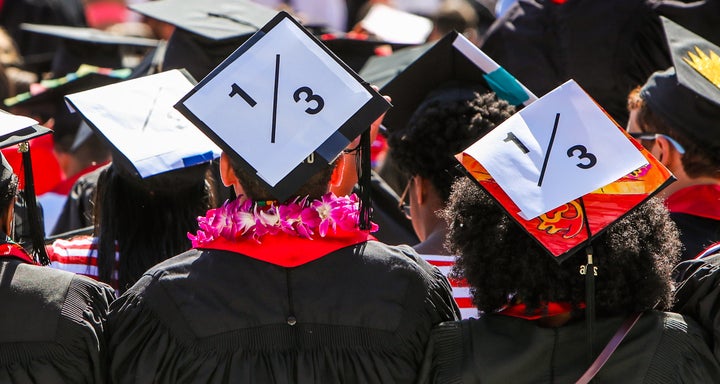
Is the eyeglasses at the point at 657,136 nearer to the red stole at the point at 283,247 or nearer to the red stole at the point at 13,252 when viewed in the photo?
the red stole at the point at 283,247

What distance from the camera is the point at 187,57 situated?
4590 millimetres

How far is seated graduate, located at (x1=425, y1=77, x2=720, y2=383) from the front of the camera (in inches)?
92.0

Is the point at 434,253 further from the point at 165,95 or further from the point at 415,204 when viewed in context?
the point at 165,95

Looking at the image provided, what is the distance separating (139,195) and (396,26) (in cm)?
368

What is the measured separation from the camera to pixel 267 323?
7.85 feet

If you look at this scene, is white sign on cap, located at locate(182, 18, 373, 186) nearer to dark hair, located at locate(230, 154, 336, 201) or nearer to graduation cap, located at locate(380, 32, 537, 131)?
dark hair, located at locate(230, 154, 336, 201)

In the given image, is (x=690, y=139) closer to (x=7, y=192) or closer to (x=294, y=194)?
(x=294, y=194)

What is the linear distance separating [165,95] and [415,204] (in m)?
0.89

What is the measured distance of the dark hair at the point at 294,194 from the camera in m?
2.53

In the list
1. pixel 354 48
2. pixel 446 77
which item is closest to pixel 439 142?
pixel 446 77

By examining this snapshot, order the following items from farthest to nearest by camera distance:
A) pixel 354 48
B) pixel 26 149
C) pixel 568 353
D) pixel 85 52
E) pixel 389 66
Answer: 1. pixel 85 52
2. pixel 354 48
3. pixel 389 66
4. pixel 26 149
5. pixel 568 353

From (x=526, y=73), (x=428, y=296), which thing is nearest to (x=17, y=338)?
(x=428, y=296)

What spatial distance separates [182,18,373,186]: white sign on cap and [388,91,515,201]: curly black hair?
2.55ft

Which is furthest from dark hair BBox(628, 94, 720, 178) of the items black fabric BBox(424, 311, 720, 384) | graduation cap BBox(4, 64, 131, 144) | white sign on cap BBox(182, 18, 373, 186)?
graduation cap BBox(4, 64, 131, 144)
